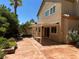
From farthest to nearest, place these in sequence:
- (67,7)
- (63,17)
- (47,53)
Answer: (67,7), (63,17), (47,53)

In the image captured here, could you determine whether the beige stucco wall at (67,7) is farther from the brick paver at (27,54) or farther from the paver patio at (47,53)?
the brick paver at (27,54)

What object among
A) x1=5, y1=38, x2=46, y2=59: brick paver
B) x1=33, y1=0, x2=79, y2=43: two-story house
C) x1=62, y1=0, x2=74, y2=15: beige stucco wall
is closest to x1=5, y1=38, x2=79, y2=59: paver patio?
x1=5, y1=38, x2=46, y2=59: brick paver

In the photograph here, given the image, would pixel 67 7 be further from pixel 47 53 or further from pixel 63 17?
pixel 47 53

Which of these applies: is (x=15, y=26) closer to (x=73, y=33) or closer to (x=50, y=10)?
(x=50, y=10)

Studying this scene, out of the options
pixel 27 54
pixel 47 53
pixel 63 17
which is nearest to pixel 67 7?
pixel 63 17

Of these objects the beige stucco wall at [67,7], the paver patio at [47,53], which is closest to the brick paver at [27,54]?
the paver patio at [47,53]

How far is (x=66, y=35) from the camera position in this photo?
75.9 feet

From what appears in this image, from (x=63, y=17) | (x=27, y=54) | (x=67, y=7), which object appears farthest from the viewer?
(x=67, y=7)

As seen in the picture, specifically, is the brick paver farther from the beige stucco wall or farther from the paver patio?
the beige stucco wall

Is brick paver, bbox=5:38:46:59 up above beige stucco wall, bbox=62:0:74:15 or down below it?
below

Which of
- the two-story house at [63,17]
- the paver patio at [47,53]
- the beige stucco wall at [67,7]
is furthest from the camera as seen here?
the beige stucco wall at [67,7]

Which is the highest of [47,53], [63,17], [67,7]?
[67,7]

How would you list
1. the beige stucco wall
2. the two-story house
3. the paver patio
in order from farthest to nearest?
the beige stucco wall
the two-story house
the paver patio

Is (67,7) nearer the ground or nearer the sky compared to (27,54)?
nearer the sky
